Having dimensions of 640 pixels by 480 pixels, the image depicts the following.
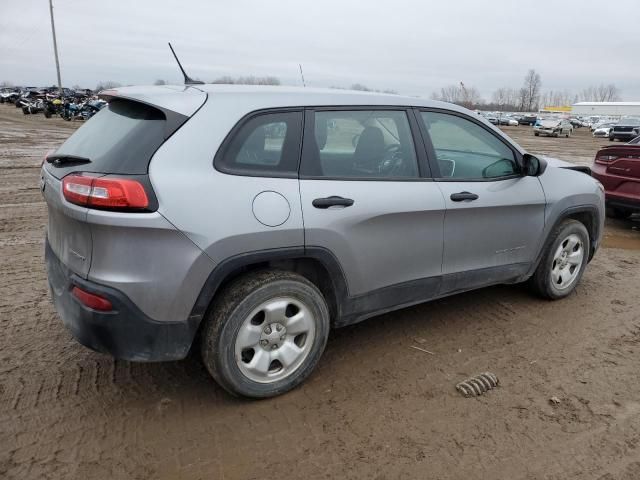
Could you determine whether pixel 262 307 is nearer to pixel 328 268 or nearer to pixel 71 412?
pixel 328 268

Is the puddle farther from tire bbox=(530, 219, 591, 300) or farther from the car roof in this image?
the car roof

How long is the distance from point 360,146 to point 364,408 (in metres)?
1.61

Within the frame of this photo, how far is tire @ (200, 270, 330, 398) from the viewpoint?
2.71 meters

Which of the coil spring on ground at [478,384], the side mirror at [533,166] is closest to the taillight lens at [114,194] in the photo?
the coil spring on ground at [478,384]

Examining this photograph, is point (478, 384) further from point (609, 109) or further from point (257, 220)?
point (609, 109)

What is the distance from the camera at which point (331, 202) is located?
2.91 meters

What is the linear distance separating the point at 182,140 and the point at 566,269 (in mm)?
3566

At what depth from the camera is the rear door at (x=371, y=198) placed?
115 inches

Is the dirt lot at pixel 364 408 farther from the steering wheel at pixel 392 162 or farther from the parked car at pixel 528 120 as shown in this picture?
the parked car at pixel 528 120

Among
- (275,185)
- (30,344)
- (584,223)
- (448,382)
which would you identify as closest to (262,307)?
(275,185)

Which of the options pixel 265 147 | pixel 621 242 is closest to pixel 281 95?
pixel 265 147

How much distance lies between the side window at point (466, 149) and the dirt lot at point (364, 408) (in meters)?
1.20

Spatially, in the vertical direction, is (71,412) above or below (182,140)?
below

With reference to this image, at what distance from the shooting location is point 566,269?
4.53 meters
